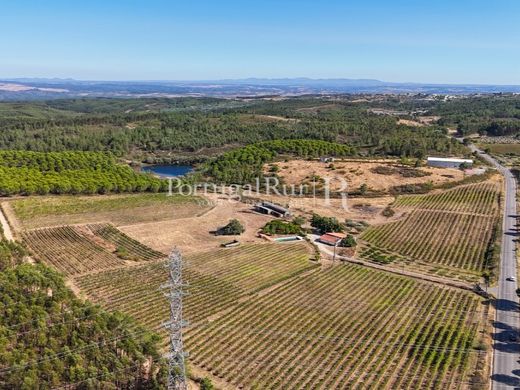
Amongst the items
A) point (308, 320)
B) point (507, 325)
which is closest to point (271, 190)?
point (308, 320)

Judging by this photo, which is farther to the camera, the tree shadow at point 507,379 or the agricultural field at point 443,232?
the agricultural field at point 443,232

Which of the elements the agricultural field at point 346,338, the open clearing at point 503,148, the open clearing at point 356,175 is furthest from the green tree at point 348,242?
the open clearing at point 503,148

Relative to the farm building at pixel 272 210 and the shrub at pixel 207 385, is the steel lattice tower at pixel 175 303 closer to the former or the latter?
the shrub at pixel 207 385

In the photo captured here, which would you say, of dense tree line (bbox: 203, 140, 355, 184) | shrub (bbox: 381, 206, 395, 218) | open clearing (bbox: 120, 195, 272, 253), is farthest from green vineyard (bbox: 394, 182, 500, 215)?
dense tree line (bbox: 203, 140, 355, 184)

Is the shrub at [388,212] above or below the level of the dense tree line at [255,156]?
below

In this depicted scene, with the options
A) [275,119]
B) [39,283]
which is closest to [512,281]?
[39,283]

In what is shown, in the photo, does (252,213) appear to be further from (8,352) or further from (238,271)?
(8,352)

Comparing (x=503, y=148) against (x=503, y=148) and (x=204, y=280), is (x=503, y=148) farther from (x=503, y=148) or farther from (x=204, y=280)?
(x=204, y=280)

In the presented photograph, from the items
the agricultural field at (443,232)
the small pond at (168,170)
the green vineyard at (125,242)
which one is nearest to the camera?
the green vineyard at (125,242)
